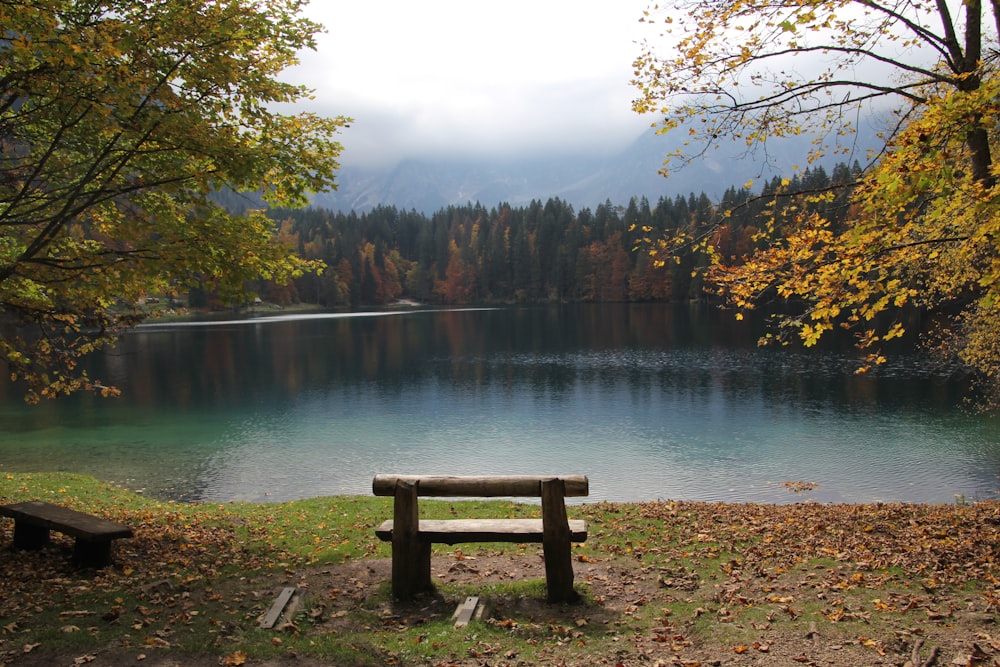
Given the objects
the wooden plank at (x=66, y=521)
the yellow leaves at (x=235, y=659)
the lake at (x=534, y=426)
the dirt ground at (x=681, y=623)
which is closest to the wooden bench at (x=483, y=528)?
the dirt ground at (x=681, y=623)

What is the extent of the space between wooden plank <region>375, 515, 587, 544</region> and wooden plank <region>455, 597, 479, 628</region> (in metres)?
0.71

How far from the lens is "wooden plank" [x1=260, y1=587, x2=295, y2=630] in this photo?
7.51 metres

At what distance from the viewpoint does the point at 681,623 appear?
7496 millimetres

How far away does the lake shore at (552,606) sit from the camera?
6.66 metres

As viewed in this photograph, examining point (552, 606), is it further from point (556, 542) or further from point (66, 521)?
point (66, 521)

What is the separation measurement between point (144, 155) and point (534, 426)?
933 inches

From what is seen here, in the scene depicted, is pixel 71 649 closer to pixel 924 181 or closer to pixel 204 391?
pixel 924 181

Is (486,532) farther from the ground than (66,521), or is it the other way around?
(66,521)

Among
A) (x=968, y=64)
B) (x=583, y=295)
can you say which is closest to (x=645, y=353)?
(x=968, y=64)

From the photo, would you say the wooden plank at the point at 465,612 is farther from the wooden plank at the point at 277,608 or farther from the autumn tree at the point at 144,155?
the autumn tree at the point at 144,155

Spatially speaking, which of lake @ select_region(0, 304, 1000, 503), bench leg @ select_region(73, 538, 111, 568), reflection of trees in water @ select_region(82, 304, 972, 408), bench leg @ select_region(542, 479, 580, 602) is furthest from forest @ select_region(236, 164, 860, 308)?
bench leg @ select_region(73, 538, 111, 568)

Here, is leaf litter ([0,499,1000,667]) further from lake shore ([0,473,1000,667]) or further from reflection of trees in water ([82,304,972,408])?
reflection of trees in water ([82,304,972,408])

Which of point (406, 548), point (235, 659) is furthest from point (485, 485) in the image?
point (235, 659)

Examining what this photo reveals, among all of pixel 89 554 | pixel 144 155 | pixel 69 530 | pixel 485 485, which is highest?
pixel 144 155
